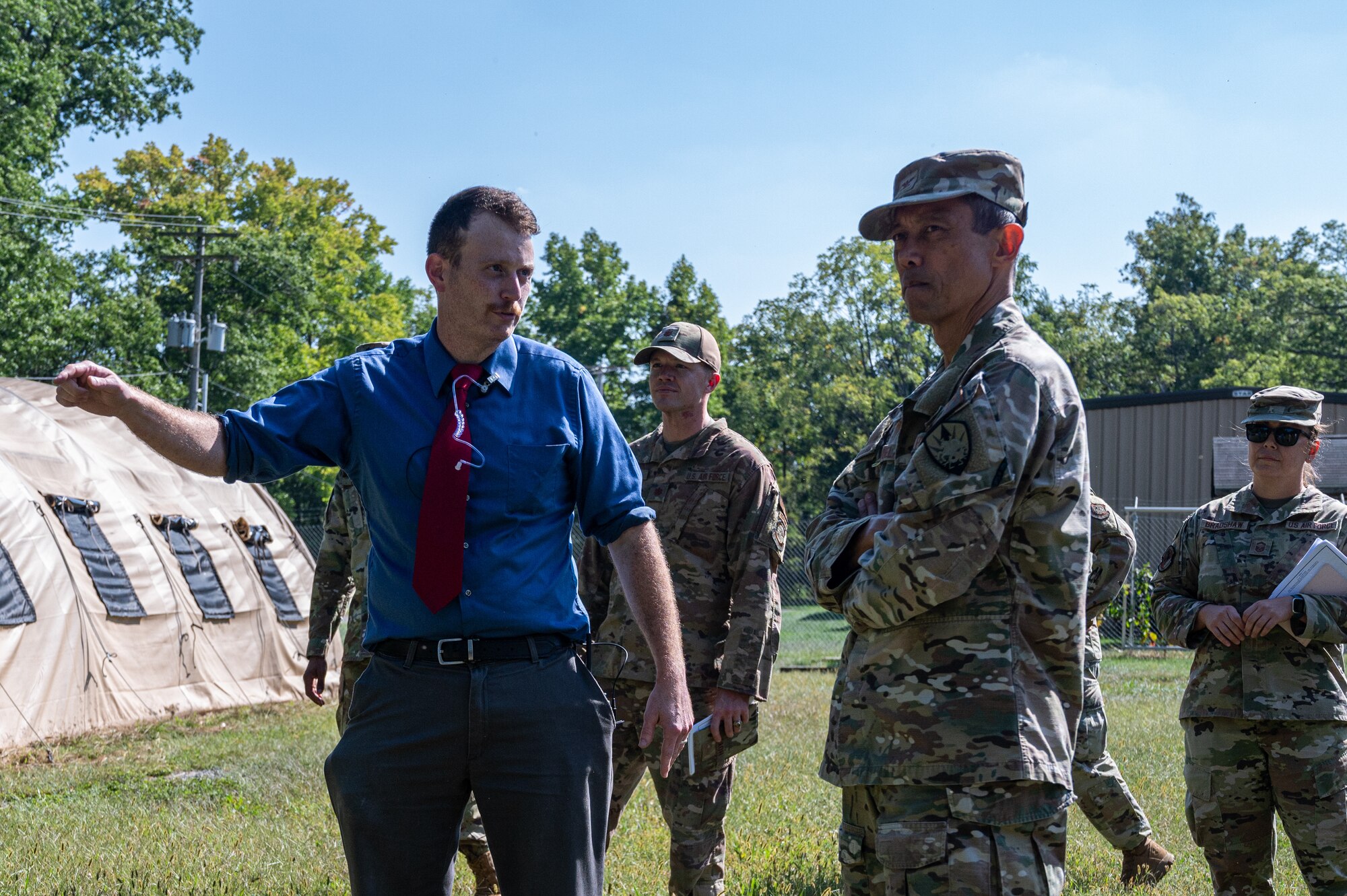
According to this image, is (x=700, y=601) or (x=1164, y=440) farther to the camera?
(x=1164, y=440)

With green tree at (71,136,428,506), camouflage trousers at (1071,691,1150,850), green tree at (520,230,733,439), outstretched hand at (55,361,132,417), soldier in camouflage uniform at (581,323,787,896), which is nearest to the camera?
outstretched hand at (55,361,132,417)

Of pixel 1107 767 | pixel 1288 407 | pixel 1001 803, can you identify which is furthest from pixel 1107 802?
pixel 1001 803

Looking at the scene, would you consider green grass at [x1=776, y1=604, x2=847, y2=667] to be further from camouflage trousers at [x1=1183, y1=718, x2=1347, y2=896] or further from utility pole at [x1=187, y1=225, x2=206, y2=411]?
utility pole at [x1=187, y1=225, x2=206, y2=411]

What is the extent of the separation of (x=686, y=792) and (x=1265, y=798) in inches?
90.0

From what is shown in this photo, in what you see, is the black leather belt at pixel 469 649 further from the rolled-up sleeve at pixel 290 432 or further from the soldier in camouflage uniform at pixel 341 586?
the soldier in camouflage uniform at pixel 341 586

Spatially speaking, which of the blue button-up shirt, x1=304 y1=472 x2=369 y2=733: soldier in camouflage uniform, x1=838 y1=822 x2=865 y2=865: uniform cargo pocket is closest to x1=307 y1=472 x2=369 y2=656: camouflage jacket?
x1=304 y1=472 x2=369 y2=733: soldier in camouflage uniform

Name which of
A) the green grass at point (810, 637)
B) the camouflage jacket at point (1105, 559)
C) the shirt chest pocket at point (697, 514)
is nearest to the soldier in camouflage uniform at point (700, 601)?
the shirt chest pocket at point (697, 514)

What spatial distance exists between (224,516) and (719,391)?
36636 mm

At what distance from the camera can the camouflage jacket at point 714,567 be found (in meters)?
5.20

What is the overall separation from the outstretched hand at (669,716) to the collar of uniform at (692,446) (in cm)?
221

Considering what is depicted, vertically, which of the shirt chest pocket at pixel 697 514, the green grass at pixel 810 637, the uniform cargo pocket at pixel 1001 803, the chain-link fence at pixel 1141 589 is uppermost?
the shirt chest pocket at pixel 697 514

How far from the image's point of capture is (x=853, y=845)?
3039 mm

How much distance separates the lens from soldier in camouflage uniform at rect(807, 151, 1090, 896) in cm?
279

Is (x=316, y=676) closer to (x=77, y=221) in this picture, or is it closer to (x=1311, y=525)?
(x=1311, y=525)
